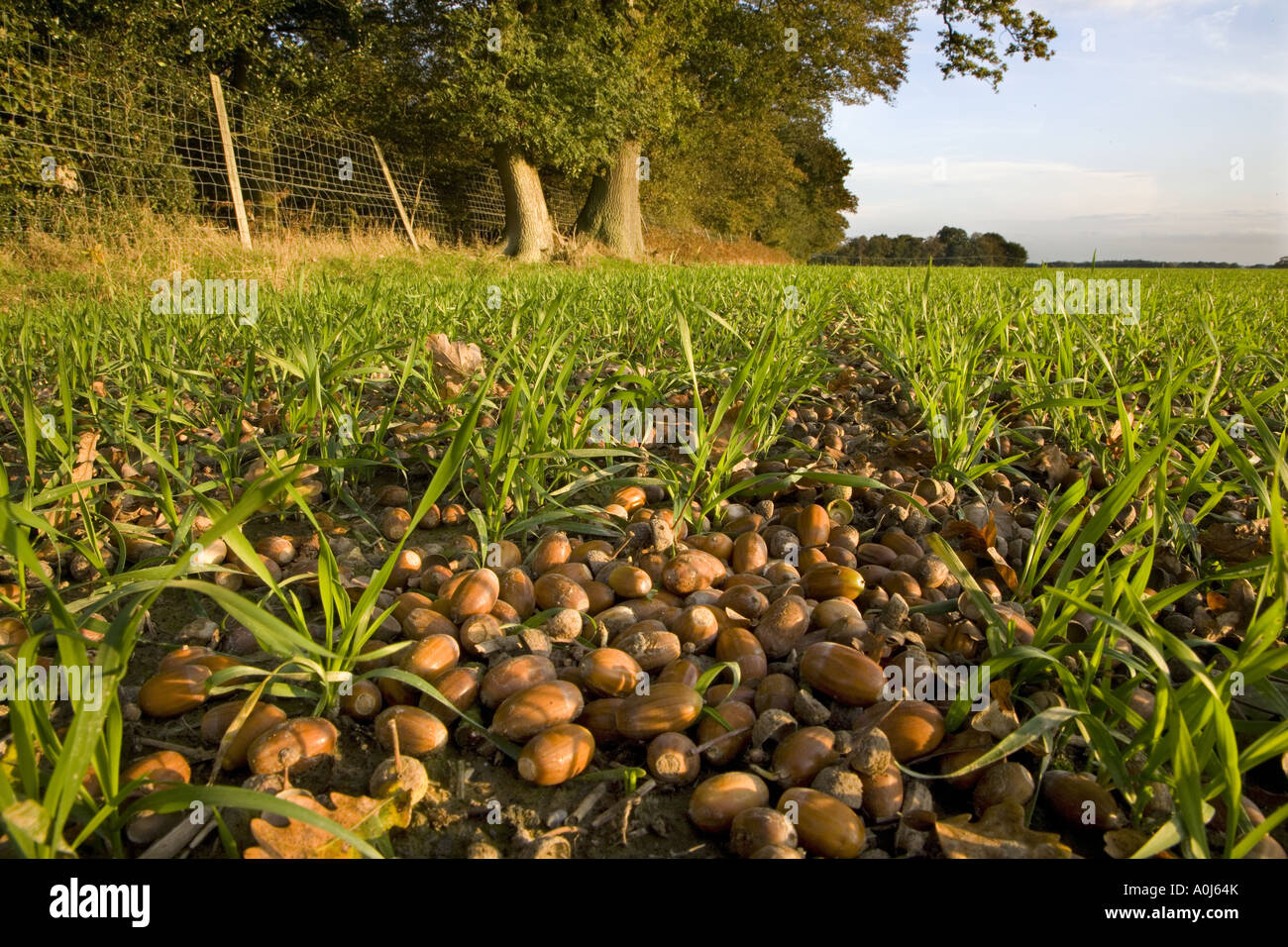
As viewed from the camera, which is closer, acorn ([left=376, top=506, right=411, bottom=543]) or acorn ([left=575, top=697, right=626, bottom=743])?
acorn ([left=575, top=697, right=626, bottom=743])

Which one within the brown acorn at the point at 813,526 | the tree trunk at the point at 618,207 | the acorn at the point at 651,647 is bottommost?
the acorn at the point at 651,647

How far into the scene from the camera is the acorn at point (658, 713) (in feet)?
3.09

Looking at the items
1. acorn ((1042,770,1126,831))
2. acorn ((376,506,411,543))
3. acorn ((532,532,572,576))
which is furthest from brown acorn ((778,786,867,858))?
acorn ((376,506,411,543))

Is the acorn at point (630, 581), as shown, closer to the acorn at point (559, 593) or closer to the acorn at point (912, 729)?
the acorn at point (559, 593)

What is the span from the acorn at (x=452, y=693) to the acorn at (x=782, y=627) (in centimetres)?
42

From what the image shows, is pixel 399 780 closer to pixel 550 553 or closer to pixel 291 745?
pixel 291 745

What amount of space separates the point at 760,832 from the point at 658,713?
0.20 meters

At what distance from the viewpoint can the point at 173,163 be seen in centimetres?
888

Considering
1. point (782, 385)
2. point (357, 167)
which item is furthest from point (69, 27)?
point (782, 385)

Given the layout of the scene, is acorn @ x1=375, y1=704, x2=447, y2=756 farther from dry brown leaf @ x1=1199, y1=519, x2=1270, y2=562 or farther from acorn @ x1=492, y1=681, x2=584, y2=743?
dry brown leaf @ x1=1199, y1=519, x2=1270, y2=562

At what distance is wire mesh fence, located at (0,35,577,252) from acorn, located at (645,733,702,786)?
22.6 ft

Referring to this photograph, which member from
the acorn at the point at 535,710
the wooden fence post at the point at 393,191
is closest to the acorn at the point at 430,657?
the acorn at the point at 535,710

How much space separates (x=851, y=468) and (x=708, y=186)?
21.4m

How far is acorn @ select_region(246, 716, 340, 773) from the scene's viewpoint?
0.86 m
